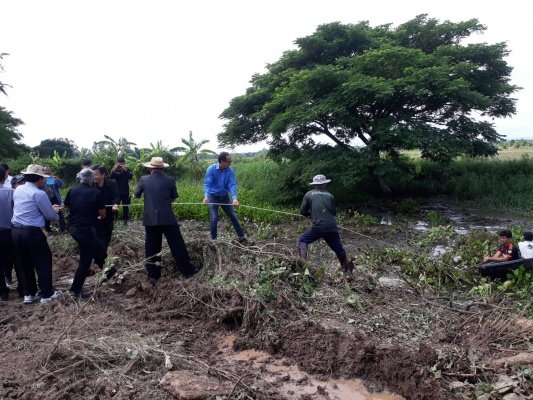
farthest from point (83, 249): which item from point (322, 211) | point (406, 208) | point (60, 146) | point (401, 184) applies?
point (60, 146)

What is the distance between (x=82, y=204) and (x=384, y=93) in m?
9.85

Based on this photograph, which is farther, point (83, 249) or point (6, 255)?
point (6, 255)

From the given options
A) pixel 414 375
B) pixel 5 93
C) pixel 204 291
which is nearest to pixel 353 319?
pixel 414 375

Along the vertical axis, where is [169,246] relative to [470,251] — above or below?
above

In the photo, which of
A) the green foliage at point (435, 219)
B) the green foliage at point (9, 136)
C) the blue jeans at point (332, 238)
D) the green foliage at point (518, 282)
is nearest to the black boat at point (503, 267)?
the green foliage at point (518, 282)

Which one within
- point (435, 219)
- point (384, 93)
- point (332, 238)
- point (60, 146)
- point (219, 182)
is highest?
point (60, 146)

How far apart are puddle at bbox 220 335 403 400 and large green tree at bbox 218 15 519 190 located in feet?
34.3

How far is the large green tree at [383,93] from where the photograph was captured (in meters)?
13.9

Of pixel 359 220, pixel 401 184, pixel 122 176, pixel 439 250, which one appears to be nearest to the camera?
pixel 439 250

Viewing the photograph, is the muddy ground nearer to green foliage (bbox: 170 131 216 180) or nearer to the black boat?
the black boat

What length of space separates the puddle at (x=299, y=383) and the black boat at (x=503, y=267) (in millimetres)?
3741

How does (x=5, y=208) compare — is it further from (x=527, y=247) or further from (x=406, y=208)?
(x=406, y=208)

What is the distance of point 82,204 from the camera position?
5762 millimetres

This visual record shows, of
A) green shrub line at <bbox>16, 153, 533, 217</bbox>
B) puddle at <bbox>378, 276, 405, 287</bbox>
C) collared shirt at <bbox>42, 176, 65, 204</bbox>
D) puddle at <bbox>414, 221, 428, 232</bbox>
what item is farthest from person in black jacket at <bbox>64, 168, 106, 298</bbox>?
puddle at <bbox>414, 221, 428, 232</bbox>
